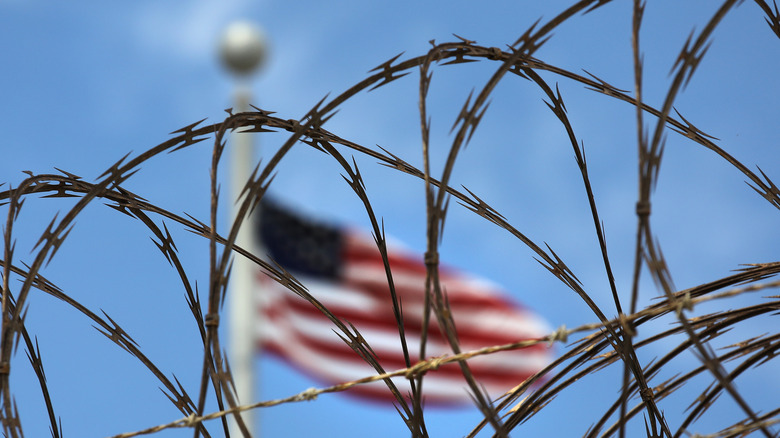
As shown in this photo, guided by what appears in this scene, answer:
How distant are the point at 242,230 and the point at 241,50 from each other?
10.9 feet

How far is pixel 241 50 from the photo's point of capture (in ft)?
54.3

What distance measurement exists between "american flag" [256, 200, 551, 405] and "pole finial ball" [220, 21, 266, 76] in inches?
95.7

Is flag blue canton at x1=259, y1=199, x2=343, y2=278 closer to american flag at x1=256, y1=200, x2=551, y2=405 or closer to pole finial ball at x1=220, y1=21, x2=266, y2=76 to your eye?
american flag at x1=256, y1=200, x2=551, y2=405

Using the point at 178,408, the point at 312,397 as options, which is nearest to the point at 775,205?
the point at 312,397

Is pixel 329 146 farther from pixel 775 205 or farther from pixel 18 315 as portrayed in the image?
pixel 775 205

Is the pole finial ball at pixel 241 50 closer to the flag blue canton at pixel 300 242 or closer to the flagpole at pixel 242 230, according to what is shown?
the flagpole at pixel 242 230

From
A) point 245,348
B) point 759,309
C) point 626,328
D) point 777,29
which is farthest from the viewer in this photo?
point 245,348

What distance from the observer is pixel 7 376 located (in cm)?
333

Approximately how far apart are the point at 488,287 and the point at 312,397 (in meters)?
15.1

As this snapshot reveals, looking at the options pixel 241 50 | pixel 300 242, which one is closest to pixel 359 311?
pixel 300 242

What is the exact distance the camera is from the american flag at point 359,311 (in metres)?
15.8

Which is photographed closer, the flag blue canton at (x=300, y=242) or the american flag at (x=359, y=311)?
the american flag at (x=359, y=311)

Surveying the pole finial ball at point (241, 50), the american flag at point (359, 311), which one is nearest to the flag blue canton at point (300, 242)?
the american flag at point (359, 311)

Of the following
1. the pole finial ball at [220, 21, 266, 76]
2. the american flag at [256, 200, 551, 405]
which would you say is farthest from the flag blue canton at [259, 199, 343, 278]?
the pole finial ball at [220, 21, 266, 76]
